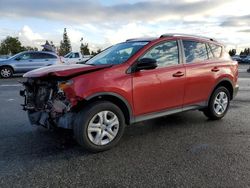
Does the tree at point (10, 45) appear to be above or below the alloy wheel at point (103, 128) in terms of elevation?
above

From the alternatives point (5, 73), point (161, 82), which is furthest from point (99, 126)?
point (5, 73)

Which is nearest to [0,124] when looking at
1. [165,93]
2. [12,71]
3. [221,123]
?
[165,93]

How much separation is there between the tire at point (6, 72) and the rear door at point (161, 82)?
14.4 metres

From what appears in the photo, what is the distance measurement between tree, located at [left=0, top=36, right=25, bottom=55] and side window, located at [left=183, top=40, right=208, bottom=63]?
80.3 metres

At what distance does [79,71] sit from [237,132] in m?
3.06

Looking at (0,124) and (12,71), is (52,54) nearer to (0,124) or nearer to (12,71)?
(12,71)

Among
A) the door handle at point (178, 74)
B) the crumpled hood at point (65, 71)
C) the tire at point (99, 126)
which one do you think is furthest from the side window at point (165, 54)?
the tire at point (99, 126)

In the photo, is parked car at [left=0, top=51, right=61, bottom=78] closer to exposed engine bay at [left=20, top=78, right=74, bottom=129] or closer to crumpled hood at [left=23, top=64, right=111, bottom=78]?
exposed engine bay at [left=20, top=78, right=74, bottom=129]

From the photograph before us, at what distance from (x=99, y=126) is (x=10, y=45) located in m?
84.5

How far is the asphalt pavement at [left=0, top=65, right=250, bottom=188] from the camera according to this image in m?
3.60

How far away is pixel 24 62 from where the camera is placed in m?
18.2

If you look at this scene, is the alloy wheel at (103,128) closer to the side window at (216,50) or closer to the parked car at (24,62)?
the side window at (216,50)

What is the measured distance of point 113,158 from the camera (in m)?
4.31

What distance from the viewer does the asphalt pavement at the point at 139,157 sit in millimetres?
3602
